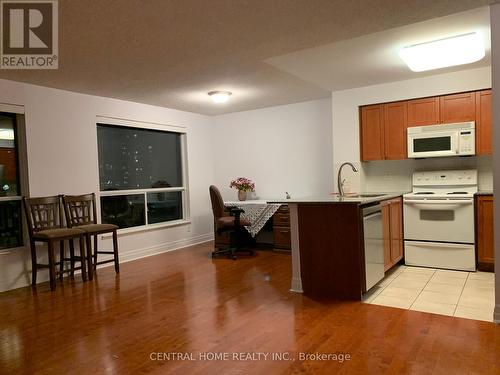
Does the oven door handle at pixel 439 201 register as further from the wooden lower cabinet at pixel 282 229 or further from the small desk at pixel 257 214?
the small desk at pixel 257 214

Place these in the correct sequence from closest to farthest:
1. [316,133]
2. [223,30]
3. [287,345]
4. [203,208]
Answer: [287,345] < [223,30] < [316,133] < [203,208]

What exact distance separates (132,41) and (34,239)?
2345 millimetres

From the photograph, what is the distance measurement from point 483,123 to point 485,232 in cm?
121

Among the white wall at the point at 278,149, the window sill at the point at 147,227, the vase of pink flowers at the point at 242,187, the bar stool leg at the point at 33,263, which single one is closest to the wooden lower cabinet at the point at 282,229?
the white wall at the point at 278,149

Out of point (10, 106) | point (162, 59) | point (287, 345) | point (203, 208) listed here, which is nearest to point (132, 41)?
point (162, 59)

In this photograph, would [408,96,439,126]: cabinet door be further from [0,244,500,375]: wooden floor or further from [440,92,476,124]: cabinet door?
[0,244,500,375]: wooden floor

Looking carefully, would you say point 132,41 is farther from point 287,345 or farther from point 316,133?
point 316,133

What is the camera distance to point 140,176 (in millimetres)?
5695

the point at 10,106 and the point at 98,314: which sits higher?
the point at 10,106

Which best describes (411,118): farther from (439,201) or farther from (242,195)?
(242,195)

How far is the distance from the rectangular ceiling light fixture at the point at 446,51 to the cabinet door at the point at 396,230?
4.87 feet

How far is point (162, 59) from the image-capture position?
3.50 metres

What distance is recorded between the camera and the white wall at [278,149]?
5.78m

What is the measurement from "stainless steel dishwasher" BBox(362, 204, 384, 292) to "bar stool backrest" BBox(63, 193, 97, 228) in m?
3.17
